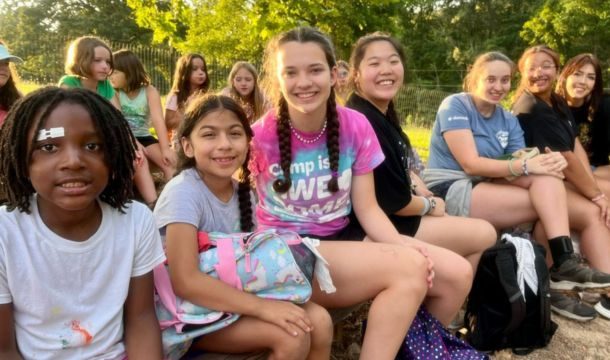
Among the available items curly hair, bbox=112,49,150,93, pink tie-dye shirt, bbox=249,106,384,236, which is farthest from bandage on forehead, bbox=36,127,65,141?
curly hair, bbox=112,49,150,93

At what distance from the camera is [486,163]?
3111mm

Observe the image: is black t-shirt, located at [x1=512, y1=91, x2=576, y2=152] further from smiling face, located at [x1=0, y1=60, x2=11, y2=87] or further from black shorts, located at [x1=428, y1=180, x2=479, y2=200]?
smiling face, located at [x1=0, y1=60, x2=11, y2=87]

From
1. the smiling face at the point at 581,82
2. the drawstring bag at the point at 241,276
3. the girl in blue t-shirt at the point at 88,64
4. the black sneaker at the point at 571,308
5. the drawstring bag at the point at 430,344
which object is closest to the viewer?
the drawstring bag at the point at 241,276

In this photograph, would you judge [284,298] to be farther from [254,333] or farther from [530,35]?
[530,35]

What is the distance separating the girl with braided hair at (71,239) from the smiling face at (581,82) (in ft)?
12.1

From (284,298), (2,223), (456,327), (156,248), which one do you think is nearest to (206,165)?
(156,248)

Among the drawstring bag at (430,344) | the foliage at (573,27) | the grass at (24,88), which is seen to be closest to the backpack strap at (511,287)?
the drawstring bag at (430,344)

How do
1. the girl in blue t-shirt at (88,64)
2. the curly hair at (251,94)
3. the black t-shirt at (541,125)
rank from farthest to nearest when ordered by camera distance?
the curly hair at (251,94) < the girl in blue t-shirt at (88,64) < the black t-shirt at (541,125)

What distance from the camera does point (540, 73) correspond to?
11.9 feet

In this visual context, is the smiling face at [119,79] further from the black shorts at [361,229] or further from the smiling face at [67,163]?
the smiling face at [67,163]

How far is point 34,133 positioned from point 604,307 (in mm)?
3106

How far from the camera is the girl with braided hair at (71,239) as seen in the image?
1.47m

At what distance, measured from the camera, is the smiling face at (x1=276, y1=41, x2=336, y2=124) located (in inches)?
86.4

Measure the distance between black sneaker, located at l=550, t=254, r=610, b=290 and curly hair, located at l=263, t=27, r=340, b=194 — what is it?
1.78 m
